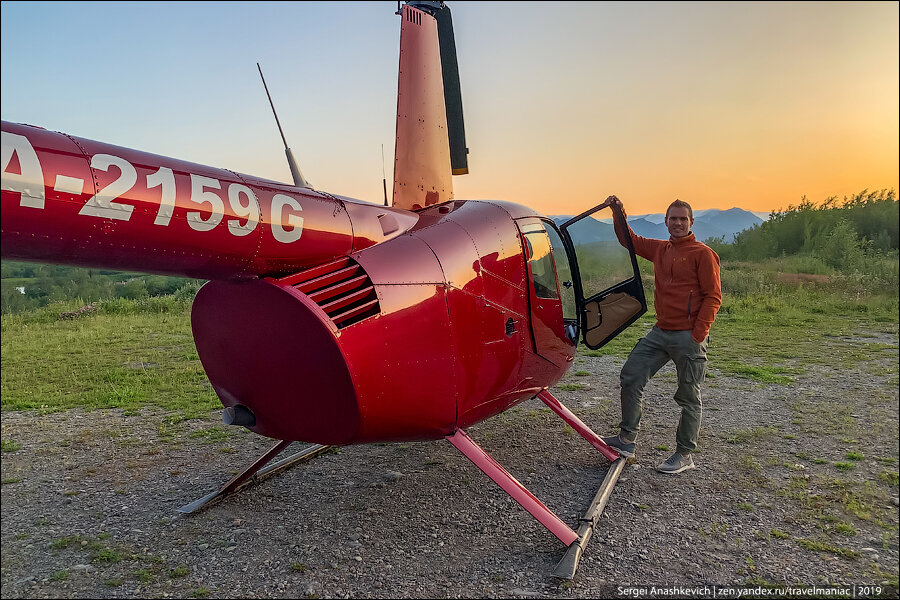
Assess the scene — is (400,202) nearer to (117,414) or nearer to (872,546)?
(872,546)

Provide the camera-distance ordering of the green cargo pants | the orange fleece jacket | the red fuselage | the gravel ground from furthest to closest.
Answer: the green cargo pants, the orange fleece jacket, the gravel ground, the red fuselage

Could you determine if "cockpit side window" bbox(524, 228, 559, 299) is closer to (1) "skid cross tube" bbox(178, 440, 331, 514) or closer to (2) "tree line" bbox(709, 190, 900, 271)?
(1) "skid cross tube" bbox(178, 440, 331, 514)

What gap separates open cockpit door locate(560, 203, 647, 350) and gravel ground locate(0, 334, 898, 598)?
56.5 inches

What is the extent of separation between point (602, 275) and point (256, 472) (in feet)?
12.8

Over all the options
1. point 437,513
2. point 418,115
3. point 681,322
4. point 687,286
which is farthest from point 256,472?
point 687,286

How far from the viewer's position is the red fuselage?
8.63 feet

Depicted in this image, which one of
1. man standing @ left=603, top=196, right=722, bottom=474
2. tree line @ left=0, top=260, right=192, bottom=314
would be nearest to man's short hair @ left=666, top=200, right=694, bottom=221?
man standing @ left=603, top=196, right=722, bottom=474

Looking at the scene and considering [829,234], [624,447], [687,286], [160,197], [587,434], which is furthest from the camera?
[829,234]

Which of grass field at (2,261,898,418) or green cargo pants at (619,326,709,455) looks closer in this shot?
green cargo pants at (619,326,709,455)

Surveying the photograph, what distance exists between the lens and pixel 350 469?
587 cm

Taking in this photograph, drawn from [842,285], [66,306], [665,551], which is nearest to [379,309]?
[665,551]

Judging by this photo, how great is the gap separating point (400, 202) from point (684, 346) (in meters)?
2.98

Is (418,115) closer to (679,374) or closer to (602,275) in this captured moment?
(602,275)

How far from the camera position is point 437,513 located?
16.0 ft
